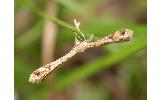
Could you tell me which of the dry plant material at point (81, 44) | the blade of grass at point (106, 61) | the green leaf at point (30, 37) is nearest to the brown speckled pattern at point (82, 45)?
the dry plant material at point (81, 44)

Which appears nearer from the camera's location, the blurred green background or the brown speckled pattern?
the brown speckled pattern

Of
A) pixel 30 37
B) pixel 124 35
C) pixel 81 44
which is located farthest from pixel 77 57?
pixel 124 35

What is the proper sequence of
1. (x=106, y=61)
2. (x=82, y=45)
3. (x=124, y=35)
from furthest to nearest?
(x=106, y=61) < (x=82, y=45) < (x=124, y=35)

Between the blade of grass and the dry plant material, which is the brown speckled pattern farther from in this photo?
the blade of grass

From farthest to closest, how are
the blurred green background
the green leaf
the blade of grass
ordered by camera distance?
the green leaf
the blurred green background
the blade of grass

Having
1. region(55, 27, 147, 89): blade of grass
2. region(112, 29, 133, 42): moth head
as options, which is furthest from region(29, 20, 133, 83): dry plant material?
region(55, 27, 147, 89): blade of grass

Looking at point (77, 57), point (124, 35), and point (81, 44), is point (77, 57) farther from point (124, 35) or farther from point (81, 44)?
point (124, 35)

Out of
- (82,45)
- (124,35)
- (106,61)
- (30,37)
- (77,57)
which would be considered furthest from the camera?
(77,57)

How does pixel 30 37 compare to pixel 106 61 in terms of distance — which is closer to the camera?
pixel 106 61
